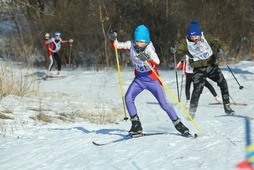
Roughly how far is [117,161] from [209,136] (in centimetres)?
144

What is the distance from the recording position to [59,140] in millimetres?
6871

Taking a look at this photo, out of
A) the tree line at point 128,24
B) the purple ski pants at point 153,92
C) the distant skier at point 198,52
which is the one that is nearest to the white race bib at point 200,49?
the distant skier at point 198,52

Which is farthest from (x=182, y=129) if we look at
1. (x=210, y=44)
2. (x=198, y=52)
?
(x=210, y=44)

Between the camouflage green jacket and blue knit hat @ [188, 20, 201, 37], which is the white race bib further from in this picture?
blue knit hat @ [188, 20, 201, 37]

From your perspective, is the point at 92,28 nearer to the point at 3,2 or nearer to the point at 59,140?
the point at 3,2

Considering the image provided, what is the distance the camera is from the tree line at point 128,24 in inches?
848

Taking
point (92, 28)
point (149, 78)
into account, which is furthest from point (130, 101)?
point (92, 28)

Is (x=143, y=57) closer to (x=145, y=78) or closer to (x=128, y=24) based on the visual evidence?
(x=145, y=78)

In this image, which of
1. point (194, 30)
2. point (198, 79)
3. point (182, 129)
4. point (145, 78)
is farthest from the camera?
point (198, 79)

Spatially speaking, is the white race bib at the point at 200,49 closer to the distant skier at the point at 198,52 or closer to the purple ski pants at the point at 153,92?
the distant skier at the point at 198,52

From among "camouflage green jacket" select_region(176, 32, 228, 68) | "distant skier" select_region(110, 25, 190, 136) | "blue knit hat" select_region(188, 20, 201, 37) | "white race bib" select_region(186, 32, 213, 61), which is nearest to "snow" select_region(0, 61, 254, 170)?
"distant skier" select_region(110, 25, 190, 136)

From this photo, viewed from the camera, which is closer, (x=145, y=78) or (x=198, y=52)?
(x=145, y=78)

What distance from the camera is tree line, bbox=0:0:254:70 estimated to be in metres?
21.5

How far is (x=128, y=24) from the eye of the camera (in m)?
23.0
